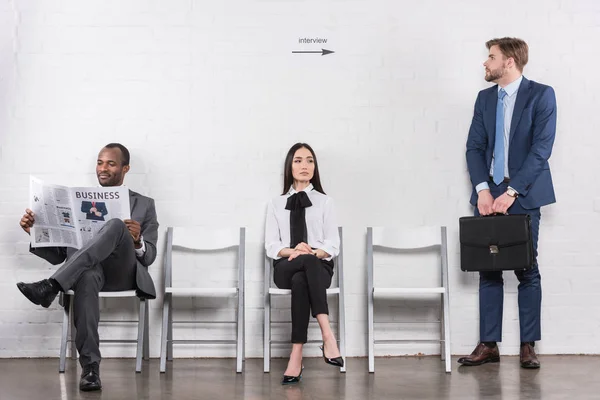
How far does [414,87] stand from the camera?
471 cm

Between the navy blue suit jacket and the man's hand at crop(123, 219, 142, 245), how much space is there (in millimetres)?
1926

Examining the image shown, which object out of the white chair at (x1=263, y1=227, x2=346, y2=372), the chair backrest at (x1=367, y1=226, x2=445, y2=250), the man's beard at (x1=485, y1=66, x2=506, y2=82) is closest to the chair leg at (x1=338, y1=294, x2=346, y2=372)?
the white chair at (x1=263, y1=227, x2=346, y2=372)

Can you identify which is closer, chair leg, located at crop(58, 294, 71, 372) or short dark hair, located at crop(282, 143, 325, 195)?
chair leg, located at crop(58, 294, 71, 372)

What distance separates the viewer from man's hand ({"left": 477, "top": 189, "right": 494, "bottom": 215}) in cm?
429

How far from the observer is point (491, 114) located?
4391mm

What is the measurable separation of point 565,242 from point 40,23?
348 centimetres

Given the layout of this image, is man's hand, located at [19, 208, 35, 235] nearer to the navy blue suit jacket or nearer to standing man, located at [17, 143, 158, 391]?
standing man, located at [17, 143, 158, 391]

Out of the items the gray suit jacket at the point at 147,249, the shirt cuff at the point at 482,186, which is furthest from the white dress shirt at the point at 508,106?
the gray suit jacket at the point at 147,249

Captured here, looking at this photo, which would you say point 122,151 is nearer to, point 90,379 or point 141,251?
point 141,251

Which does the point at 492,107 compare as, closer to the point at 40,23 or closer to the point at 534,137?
the point at 534,137

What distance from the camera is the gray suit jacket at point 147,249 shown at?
4.01 m

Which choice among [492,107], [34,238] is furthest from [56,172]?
[492,107]

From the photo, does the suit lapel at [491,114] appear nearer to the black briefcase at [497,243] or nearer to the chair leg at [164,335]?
the black briefcase at [497,243]

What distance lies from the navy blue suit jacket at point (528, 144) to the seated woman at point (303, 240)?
921 millimetres
